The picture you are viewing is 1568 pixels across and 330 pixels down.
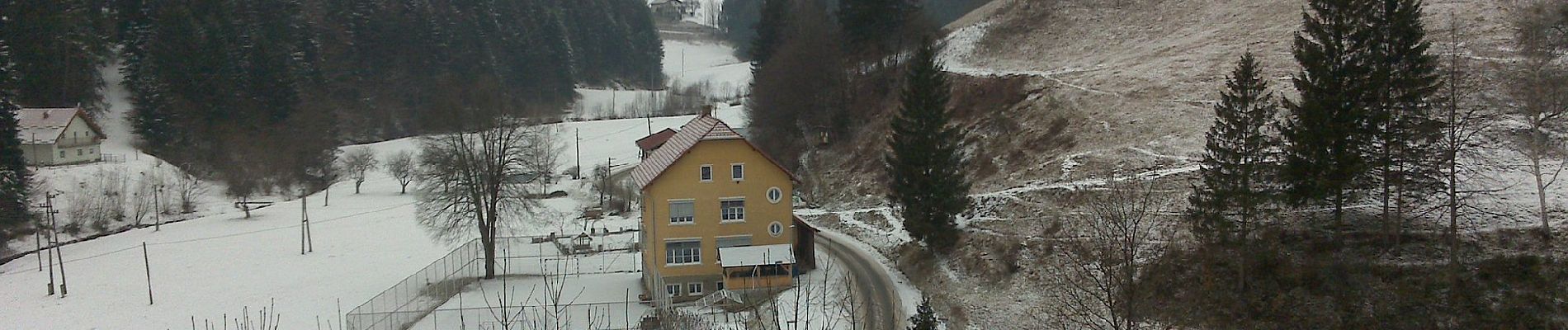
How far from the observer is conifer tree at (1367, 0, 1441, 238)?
768 inches

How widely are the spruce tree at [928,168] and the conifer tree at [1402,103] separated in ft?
41.4

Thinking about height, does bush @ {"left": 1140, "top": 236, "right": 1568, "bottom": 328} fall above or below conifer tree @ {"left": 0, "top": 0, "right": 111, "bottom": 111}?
below

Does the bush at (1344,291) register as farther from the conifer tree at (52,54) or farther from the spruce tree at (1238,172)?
the conifer tree at (52,54)

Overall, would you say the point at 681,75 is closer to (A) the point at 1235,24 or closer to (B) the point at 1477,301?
(A) the point at 1235,24

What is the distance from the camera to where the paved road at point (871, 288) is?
23844 mm

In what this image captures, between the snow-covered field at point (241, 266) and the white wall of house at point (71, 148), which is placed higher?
the white wall of house at point (71, 148)

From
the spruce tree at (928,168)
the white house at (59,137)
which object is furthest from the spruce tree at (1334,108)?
the white house at (59,137)

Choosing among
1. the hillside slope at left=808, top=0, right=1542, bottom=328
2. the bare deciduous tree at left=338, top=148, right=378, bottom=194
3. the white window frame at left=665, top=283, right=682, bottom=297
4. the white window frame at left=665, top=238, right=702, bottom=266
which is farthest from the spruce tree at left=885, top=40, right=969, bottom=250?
the bare deciduous tree at left=338, top=148, right=378, bottom=194

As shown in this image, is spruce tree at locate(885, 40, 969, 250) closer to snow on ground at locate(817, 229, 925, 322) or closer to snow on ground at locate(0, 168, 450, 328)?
snow on ground at locate(817, 229, 925, 322)

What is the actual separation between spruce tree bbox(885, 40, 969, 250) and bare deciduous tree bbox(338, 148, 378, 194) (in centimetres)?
4758

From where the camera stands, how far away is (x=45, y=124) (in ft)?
190

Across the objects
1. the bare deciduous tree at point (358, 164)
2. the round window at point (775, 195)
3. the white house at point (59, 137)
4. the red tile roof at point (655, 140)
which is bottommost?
the round window at point (775, 195)

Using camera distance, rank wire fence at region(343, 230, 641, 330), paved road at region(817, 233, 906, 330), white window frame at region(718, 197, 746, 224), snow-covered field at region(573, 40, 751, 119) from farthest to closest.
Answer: snow-covered field at region(573, 40, 751, 119) → white window frame at region(718, 197, 746, 224) → wire fence at region(343, 230, 641, 330) → paved road at region(817, 233, 906, 330)

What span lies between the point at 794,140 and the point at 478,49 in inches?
2606
